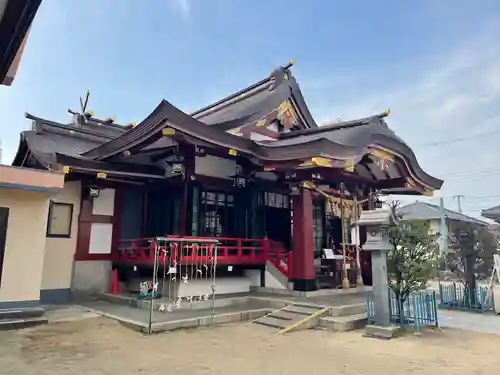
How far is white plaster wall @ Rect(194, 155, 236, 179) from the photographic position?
11.4m

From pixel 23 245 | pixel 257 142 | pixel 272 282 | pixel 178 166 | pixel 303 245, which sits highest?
pixel 257 142

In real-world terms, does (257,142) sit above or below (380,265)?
above

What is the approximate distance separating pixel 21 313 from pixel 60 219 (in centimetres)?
410

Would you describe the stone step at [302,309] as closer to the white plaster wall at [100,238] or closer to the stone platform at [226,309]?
the stone platform at [226,309]

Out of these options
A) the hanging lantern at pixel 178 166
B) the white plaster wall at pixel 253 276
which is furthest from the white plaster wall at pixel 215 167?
the white plaster wall at pixel 253 276

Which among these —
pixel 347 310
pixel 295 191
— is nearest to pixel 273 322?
pixel 347 310

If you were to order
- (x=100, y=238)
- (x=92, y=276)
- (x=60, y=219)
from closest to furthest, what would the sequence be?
(x=60, y=219) < (x=92, y=276) < (x=100, y=238)

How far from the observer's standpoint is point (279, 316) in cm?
862

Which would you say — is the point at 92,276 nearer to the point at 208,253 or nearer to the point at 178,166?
the point at 208,253

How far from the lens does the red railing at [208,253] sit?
980 cm

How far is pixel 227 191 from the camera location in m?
12.2

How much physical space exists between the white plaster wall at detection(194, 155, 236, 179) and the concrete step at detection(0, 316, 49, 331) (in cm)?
536

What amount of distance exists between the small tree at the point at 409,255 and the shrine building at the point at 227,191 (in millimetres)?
2608

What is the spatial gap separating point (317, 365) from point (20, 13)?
17.6 ft
